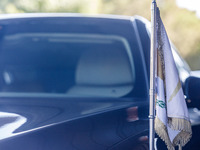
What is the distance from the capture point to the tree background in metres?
18.2

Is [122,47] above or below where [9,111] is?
above

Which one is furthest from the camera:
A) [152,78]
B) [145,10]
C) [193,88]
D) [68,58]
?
[145,10]

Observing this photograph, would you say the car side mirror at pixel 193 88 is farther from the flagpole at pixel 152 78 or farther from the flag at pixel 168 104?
the flagpole at pixel 152 78

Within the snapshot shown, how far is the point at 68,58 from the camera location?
3.85m

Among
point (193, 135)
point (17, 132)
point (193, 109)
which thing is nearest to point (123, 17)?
point (193, 109)

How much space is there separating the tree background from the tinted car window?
47.4ft

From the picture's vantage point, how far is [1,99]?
2.40 meters

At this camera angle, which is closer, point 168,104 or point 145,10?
point 168,104

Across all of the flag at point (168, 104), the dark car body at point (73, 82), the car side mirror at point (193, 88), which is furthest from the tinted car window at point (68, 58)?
the flag at point (168, 104)

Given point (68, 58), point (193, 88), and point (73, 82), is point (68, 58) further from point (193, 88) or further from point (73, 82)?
point (193, 88)

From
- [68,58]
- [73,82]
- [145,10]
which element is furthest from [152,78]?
[145,10]

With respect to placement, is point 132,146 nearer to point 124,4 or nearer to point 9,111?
point 9,111

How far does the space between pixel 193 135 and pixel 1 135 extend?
2.86ft

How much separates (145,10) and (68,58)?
16.1 meters
